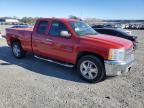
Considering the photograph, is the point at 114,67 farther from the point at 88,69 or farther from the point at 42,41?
the point at 42,41

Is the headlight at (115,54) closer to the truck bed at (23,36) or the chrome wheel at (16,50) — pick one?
the truck bed at (23,36)

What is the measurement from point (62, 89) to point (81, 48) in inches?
57.0

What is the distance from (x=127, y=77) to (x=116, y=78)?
1.26 feet

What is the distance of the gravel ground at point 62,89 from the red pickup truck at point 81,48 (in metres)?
0.40

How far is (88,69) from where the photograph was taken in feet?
19.9

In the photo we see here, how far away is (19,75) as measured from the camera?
6.62 meters

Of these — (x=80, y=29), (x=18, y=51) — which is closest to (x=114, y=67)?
(x=80, y=29)

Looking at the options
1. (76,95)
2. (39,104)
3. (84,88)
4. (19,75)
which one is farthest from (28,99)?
(19,75)

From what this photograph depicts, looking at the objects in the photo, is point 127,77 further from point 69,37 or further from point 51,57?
point 51,57

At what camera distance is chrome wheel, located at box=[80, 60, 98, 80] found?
5959 mm

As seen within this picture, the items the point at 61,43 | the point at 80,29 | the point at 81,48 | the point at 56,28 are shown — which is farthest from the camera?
the point at 56,28

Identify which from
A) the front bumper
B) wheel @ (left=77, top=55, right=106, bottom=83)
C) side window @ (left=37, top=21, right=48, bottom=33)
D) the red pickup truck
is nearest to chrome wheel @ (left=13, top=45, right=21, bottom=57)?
the red pickup truck

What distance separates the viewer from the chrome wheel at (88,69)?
5.96 meters

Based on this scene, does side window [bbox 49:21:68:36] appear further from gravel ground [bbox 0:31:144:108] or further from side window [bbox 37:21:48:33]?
gravel ground [bbox 0:31:144:108]
